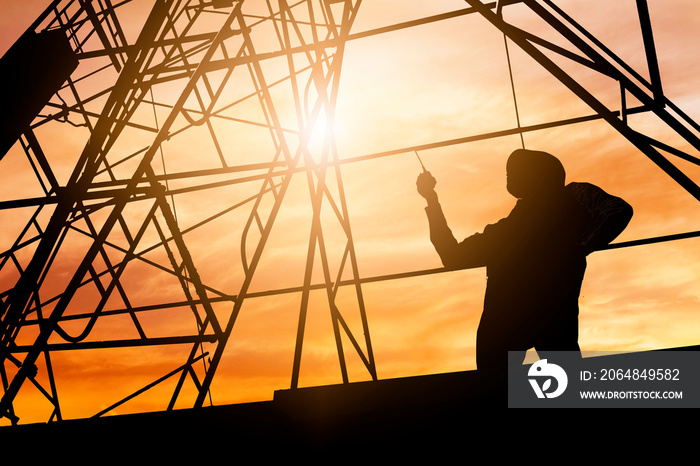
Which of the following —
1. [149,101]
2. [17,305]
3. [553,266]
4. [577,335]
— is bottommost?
[577,335]

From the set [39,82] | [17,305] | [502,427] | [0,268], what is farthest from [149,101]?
[502,427]

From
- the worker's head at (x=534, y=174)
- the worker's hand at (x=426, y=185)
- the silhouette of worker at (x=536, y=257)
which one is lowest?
the silhouette of worker at (x=536, y=257)

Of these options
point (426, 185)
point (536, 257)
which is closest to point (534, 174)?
point (536, 257)

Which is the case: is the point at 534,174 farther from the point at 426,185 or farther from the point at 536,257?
the point at 426,185

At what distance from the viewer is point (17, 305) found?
16.0 feet

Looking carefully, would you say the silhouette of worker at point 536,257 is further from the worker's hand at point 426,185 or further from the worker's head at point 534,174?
the worker's hand at point 426,185

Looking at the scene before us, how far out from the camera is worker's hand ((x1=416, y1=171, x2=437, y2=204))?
4.30 meters

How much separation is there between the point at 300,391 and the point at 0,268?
5951 millimetres

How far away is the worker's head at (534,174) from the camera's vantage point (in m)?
3.80

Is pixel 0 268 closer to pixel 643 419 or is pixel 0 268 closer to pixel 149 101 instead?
pixel 149 101

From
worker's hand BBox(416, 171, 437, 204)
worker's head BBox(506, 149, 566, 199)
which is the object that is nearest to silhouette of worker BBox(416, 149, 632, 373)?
worker's head BBox(506, 149, 566, 199)

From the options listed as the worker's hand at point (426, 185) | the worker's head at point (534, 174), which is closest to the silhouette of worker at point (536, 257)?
the worker's head at point (534, 174)

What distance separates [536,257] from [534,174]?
489 mm

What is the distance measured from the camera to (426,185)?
4.34 meters
